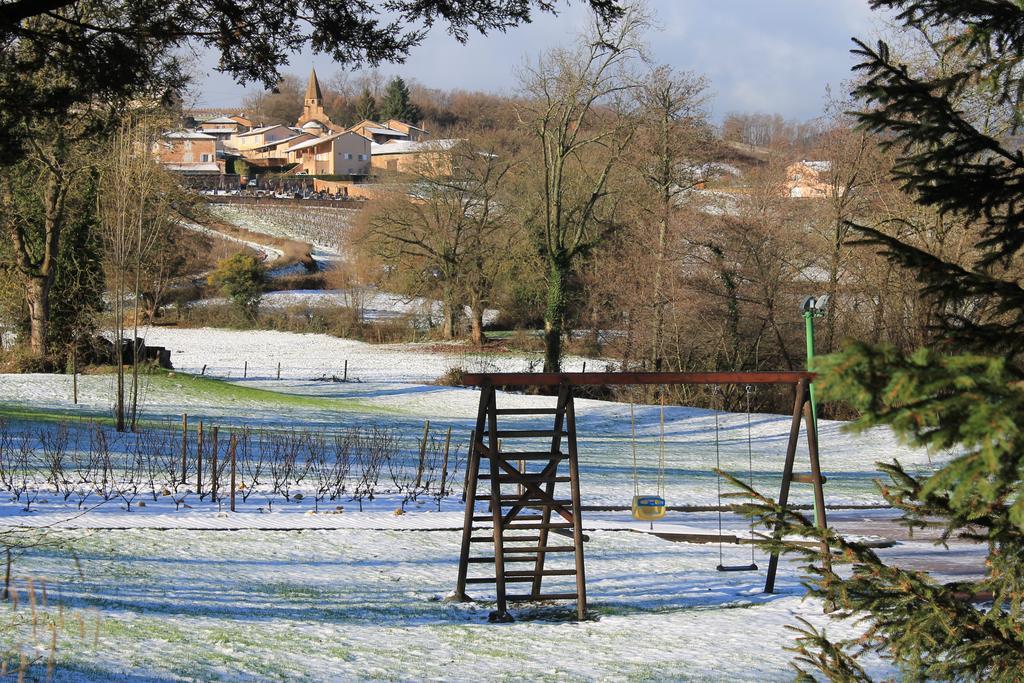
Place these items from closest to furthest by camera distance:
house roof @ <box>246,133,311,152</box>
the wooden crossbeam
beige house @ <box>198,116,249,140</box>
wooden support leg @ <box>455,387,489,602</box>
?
the wooden crossbeam
wooden support leg @ <box>455,387,489,602</box>
house roof @ <box>246,133,311,152</box>
beige house @ <box>198,116,249,140</box>

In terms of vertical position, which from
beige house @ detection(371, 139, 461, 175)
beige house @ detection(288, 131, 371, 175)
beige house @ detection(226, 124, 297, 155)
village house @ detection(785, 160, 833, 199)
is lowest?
village house @ detection(785, 160, 833, 199)

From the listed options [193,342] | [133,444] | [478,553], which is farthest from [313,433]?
[193,342]

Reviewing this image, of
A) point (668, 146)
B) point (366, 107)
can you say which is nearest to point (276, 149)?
point (366, 107)

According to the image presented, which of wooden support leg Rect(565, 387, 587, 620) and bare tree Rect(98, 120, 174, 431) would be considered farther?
bare tree Rect(98, 120, 174, 431)

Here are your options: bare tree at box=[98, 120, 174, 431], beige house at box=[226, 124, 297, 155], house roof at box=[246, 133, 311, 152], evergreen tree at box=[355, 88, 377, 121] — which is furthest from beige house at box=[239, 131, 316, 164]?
bare tree at box=[98, 120, 174, 431]

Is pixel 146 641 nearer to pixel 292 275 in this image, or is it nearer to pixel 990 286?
pixel 990 286

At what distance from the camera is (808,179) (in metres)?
37.0

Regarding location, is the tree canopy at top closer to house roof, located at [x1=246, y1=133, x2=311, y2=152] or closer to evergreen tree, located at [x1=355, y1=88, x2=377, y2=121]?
house roof, located at [x1=246, y1=133, x2=311, y2=152]

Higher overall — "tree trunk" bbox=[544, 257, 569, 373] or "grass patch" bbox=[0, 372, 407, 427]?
"tree trunk" bbox=[544, 257, 569, 373]

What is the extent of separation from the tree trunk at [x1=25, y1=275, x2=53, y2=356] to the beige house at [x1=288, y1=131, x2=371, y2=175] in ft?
276

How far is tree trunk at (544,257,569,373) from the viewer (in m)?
39.0

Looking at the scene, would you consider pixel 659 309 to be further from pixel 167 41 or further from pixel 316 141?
pixel 316 141

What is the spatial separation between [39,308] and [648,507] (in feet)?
84.6

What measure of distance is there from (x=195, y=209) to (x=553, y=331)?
13028mm
